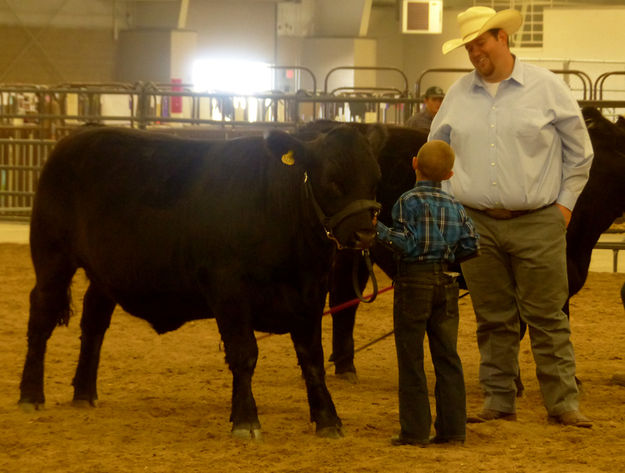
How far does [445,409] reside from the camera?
15.5 ft

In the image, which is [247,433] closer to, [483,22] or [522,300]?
[522,300]

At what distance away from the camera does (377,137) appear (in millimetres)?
5219

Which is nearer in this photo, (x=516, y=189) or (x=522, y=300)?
(x=516, y=189)

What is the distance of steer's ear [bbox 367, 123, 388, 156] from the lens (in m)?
5.19

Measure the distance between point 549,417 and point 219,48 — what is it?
82.9 ft

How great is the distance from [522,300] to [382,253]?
1420 mm

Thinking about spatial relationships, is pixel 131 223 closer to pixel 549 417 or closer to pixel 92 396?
pixel 92 396

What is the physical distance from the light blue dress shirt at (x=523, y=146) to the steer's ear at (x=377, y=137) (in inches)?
14.4

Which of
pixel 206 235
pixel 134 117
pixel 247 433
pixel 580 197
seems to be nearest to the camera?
pixel 247 433

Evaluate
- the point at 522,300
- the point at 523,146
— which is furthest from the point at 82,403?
the point at 523,146

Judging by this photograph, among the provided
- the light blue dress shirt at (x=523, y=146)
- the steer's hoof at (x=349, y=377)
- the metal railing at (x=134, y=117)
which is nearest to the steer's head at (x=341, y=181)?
the light blue dress shirt at (x=523, y=146)

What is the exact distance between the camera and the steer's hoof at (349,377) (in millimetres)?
6582

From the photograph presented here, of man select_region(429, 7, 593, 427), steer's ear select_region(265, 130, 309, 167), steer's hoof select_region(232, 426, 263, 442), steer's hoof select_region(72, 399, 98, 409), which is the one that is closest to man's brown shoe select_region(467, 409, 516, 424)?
man select_region(429, 7, 593, 427)

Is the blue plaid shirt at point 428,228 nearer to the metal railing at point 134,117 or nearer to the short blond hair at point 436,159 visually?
the short blond hair at point 436,159
